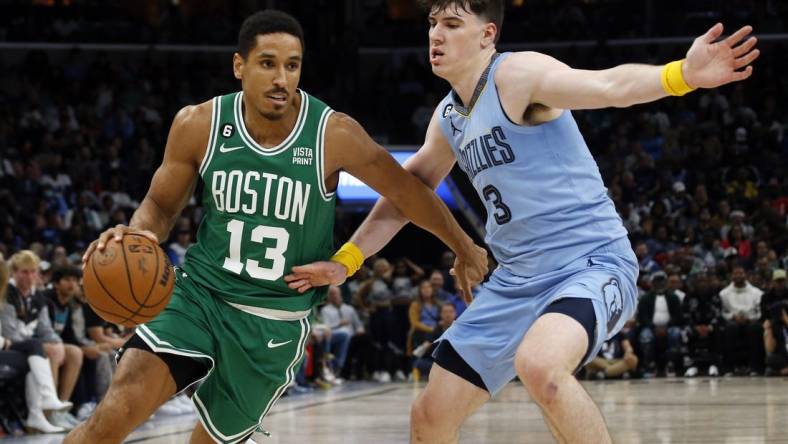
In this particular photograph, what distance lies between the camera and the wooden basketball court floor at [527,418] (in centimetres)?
910

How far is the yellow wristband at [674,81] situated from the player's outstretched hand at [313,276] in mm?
1738

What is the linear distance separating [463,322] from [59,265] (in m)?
7.26

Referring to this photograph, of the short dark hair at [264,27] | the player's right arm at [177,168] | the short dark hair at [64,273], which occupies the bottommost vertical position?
the short dark hair at [64,273]

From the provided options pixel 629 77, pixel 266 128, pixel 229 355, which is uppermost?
pixel 629 77

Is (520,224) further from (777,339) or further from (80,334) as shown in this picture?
(777,339)

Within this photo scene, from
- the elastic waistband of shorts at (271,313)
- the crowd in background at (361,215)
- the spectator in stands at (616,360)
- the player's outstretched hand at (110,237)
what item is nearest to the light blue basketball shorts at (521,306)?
the elastic waistband of shorts at (271,313)

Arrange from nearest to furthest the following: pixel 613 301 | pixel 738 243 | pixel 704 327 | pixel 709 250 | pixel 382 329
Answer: pixel 613 301, pixel 704 327, pixel 382 329, pixel 738 243, pixel 709 250

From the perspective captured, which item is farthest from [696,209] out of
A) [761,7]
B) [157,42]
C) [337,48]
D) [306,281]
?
[306,281]

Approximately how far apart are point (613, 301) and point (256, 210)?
5.00 feet

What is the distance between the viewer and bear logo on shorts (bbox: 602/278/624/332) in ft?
15.0

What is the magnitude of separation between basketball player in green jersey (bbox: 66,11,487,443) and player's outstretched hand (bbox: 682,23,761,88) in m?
1.59

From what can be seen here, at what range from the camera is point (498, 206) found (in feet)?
15.9

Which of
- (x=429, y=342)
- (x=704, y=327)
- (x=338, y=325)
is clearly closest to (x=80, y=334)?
(x=338, y=325)

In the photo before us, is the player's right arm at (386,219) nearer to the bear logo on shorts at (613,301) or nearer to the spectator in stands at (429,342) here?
the bear logo on shorts at (613,301)
